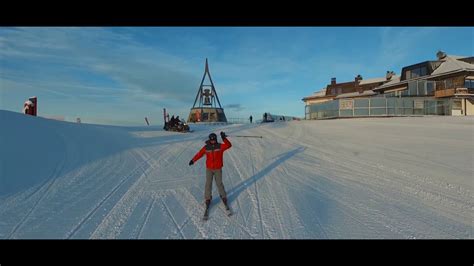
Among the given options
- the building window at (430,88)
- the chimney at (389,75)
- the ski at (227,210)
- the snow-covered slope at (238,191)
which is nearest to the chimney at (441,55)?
the building window at (430,88)

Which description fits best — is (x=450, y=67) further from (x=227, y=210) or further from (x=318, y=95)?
(x=227, y=210)

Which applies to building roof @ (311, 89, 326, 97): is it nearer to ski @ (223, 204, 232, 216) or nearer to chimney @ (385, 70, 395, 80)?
chimney @ (385, 70, 395, 80)

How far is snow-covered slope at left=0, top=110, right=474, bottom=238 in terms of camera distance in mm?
4457

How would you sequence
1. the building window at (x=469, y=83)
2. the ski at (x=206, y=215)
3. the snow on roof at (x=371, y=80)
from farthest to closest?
the snow on roof at (x=371, y=80)
the building window at (x=469, y=83)
the ski at (x=206, y=215)

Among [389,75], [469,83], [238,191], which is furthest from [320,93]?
[238,191]

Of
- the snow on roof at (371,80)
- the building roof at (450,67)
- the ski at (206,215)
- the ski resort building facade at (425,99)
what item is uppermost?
the snow on roof at (371,80)

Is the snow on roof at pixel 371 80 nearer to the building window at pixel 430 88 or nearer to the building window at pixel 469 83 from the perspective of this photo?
the building window at pixel 430 88

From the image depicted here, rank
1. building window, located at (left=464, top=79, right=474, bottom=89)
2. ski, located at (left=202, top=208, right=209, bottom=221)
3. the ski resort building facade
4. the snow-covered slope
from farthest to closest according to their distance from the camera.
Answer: building window, located at (left=464, top=79, right=474, bottom=89)
the ski resort building facade
ski, located at (left=202, top=208, right=209, bottom=221)
the snow-covered slope

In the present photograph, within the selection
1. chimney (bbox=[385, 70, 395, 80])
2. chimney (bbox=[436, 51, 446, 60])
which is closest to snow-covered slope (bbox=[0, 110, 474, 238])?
chimney (bbox=[436, 51, 446, 60])

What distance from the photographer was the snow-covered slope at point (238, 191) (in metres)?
4.46

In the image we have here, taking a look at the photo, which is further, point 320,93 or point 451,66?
point 320,93

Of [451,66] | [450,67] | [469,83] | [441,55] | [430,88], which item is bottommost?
[430,88]

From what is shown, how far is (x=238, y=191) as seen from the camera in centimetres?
649
